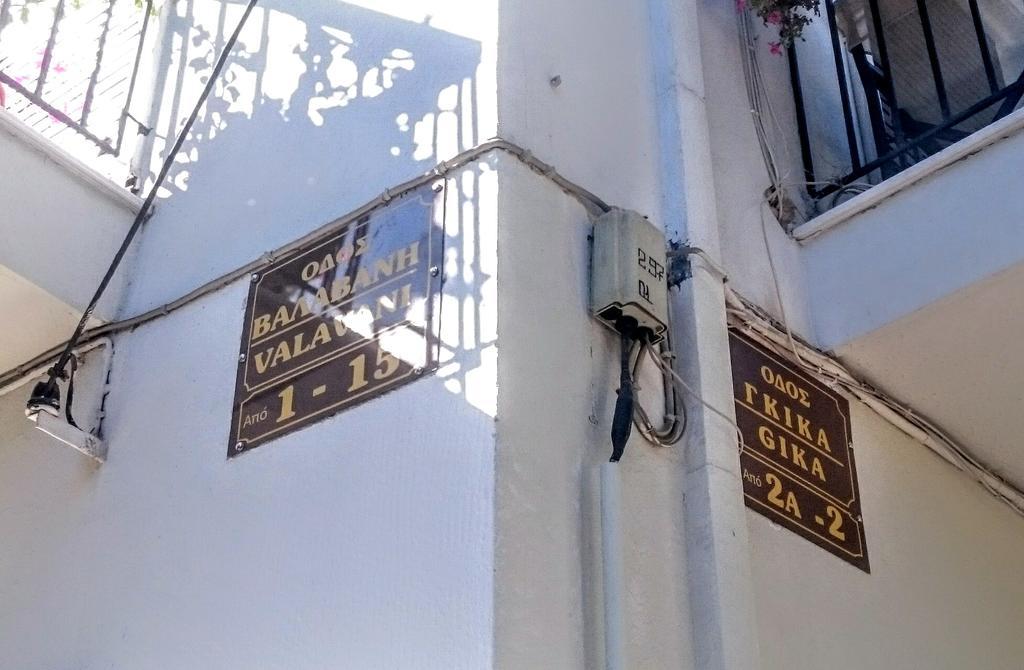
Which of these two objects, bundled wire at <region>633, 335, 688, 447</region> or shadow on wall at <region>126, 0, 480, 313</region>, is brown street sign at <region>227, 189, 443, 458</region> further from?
bundled wire at <region>633, 335, 688, 447</region>

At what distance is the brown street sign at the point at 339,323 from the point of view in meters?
3.12

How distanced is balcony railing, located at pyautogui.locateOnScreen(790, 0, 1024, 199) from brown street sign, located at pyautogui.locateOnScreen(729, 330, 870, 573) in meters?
0.93

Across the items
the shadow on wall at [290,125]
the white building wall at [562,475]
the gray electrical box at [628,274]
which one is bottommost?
the white building wall at [562,475]

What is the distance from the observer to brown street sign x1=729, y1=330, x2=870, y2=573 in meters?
3.56

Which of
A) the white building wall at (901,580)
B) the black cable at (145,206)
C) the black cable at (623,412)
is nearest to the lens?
the black cable at (623,412)

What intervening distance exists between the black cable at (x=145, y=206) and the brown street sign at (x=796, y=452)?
1840mm

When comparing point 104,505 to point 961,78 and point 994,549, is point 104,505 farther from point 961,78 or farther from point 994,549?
point 961,78

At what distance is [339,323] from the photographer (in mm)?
3305

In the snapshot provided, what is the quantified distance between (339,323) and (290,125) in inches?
34.9

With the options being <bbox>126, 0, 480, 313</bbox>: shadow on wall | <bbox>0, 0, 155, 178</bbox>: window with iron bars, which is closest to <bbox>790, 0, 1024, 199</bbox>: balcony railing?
<bbox>126, 0, 480, 313</bbox>: shadow on wall

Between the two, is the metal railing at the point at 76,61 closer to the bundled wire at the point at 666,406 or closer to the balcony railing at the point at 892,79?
the bundled wire at the point at 666,406

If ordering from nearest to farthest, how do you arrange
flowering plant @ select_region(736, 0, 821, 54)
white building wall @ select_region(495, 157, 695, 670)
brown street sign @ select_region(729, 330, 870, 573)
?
white building wall @ select_region(495, 157, 695, 670), brown street sign @ select_region(729, 330, 870, 573), flowering plant @ select_region(736, 0, 821, 54)

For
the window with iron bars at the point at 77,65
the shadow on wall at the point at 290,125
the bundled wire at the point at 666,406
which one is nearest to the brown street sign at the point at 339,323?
the shadow on wall at the point at 290,125

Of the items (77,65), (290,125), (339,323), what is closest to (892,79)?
(290,125)
